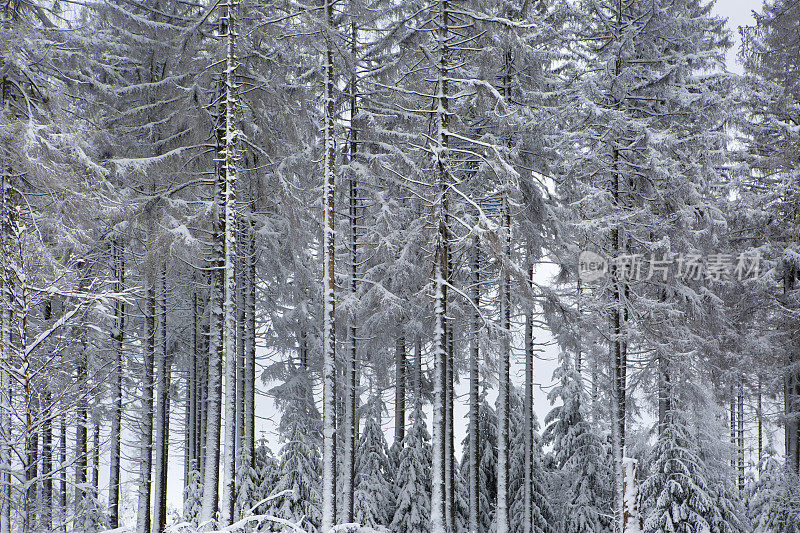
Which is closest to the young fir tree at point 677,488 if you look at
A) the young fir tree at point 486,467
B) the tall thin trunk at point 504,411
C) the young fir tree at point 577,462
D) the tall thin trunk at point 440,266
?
the young fir tree at point 577,462

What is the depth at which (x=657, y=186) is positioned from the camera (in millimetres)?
15148

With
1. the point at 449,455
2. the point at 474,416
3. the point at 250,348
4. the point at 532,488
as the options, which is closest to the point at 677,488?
the point at 532,488

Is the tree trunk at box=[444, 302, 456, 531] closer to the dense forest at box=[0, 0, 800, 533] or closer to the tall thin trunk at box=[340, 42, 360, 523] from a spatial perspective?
the dense forest at box=[0, 0, 800, 533]

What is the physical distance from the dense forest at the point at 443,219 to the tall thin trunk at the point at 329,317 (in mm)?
60

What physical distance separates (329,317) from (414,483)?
7.09 m

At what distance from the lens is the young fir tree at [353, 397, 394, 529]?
53.6 ft

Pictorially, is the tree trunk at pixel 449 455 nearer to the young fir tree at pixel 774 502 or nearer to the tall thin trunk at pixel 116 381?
the young fir tree at pixel 774 502

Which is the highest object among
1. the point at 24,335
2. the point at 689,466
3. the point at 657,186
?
the point at 657,186

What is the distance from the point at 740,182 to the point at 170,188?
1586 centimetres

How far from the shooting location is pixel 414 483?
55.6 feet

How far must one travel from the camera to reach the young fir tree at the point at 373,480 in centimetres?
1634

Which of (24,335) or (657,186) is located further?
(657,186)

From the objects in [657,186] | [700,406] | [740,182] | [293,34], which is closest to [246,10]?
[293,34]

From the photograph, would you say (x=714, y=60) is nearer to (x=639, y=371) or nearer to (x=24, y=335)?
(x=639, y=371)
